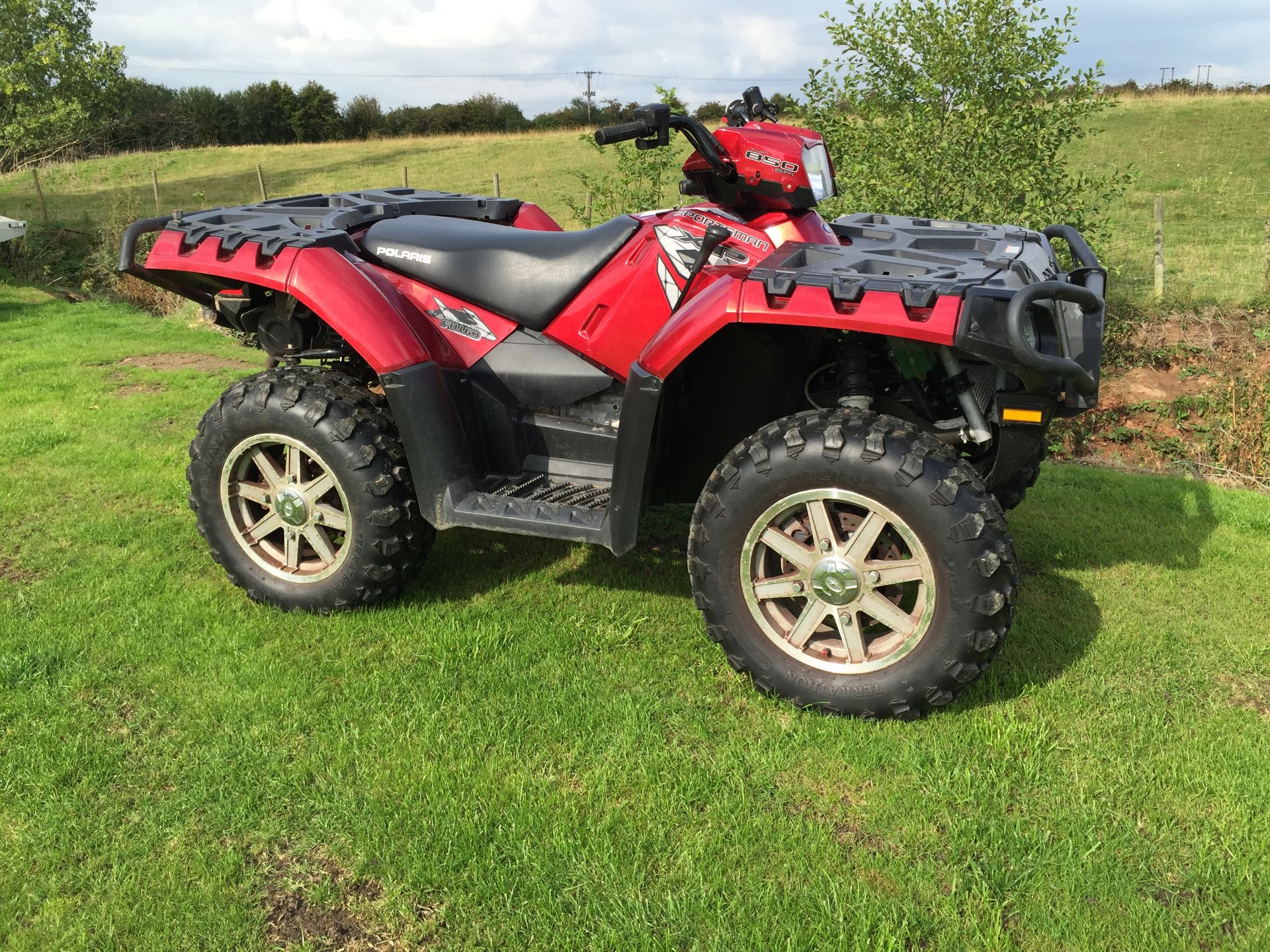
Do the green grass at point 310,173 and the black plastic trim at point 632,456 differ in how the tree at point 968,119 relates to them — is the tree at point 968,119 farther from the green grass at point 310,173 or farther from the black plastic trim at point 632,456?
the green grass at point 310,173

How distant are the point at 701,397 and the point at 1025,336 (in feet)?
3.93

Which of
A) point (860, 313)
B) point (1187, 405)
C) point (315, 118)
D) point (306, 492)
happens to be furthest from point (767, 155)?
point (315, 118)

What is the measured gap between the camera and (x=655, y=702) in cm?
317

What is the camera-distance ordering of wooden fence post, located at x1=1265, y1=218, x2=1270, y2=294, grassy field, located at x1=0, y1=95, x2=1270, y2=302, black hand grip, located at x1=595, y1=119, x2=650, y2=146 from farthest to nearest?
grassy field, located at x1=0, y1=95, x2=1270, y2=302, wooden fence post, located at x1=1265, y1=218, x2=1270, y2=294, black hand grip, located at x1=595, y1=119, x2=650, y2=146

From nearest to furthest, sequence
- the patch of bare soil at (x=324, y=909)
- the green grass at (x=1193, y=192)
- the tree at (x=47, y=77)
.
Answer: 1. the patch of bare soil at (x=324, y=909)
2. the green grass at (x=1193, y=192)
3. the tree at (x=47, y=77)

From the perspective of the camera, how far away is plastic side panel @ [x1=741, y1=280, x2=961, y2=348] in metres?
2.71

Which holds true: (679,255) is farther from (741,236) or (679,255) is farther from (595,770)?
(595,770)

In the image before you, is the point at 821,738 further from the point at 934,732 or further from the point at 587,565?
the point at 587,565

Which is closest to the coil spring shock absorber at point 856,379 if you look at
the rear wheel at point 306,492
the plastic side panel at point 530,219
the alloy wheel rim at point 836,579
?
the alloy wheel rim at point 836,579

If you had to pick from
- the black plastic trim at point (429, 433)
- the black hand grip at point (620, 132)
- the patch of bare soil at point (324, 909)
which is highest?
the black hand grip at point (620, 132)

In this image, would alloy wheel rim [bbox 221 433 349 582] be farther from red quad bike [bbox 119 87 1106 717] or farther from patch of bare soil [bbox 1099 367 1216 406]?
patch of bare soil [bbox 1099 367 1216 406]

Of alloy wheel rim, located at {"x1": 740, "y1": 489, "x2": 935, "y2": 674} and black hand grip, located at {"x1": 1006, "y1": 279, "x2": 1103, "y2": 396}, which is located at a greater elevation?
black hand grip, located at {"x1": 1006, "y1": 279, "x2": 1103, "y2": 396}

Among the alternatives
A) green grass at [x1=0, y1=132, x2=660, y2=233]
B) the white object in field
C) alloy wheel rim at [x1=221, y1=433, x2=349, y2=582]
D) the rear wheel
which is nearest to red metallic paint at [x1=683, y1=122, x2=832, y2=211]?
the rear wheel

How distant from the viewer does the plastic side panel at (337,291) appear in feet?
11.6
